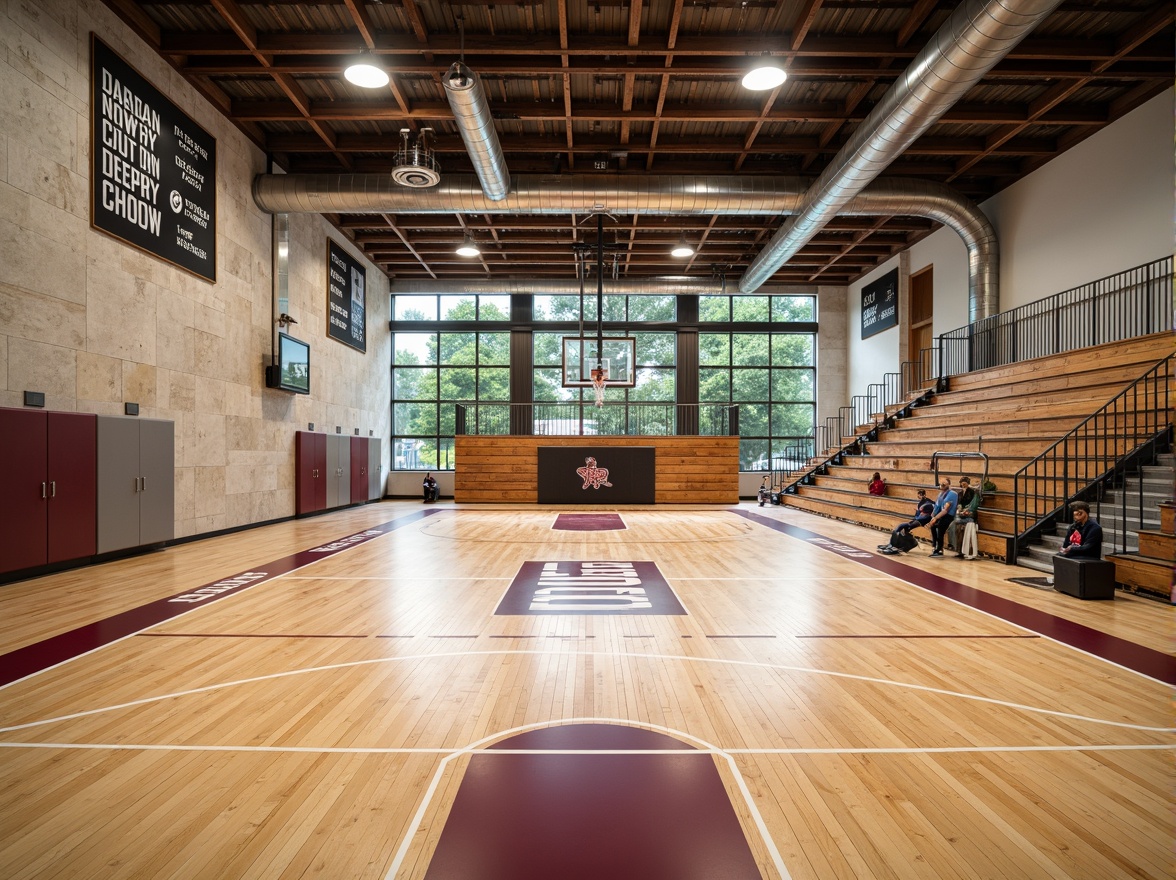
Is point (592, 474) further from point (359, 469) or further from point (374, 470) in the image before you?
point (374, 470)

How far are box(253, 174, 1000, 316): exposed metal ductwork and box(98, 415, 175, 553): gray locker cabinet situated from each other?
5111mm

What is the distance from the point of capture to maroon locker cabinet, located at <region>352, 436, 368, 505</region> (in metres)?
16.3

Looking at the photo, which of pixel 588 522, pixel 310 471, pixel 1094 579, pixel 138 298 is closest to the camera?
pixel 1094 579

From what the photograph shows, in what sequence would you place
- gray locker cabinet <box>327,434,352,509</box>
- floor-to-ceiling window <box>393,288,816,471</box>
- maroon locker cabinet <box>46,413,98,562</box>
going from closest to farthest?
1. maroon locker cabinet <box>46,413,98,562</box>
2. gray locker cabinet <box>327,434,352,509</box>
3. floor-to-ceiling window <box>393,288,816,471</box>

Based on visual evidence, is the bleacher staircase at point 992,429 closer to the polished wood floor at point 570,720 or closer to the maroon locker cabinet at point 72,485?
the polished wood floor at point 570,720

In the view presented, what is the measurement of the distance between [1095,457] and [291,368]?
42.7 feet

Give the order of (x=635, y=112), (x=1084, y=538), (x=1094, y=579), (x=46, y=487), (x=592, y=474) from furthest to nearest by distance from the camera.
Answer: (x=592, y=474) < (x=635, y=112) < (x=46, y=487) < (x=1084, y=538) < (x=1094, y=579)

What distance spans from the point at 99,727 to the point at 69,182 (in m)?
7.07

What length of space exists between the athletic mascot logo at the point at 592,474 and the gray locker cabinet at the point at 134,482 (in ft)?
33.4

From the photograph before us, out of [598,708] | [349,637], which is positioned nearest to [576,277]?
[349,637]

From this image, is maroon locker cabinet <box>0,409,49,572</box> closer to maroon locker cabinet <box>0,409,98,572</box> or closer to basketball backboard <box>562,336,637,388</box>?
maroon locker cabinet <box>0,409,98,572</box>

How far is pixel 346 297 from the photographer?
625 inches

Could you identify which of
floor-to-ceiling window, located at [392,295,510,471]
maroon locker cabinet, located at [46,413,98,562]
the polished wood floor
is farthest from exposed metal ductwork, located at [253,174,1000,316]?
floor-to-ceiling window, located at [392,295,510,471]

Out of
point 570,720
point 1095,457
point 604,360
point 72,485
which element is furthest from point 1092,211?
point 72,485
